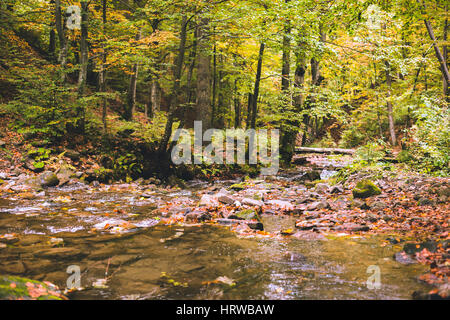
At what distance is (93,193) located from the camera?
23.1 feet

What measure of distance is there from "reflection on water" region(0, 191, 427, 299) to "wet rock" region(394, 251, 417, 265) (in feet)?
0.28

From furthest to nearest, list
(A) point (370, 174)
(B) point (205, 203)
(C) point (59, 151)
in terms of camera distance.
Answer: (C) point (59, 151) < (A) point (370, 174) < (B) point (205, 203)

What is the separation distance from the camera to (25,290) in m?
2.03

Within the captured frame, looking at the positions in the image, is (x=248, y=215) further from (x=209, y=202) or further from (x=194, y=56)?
(x=194, y=56)

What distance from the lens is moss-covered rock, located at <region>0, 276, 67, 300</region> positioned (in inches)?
75.3

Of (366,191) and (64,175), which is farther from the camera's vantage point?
(64,175)

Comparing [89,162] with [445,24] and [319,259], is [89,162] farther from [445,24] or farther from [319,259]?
[445,24]

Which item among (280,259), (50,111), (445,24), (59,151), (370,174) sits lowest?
(280,259)

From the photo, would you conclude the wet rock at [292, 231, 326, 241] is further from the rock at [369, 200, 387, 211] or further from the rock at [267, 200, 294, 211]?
the rock at [369, 200, 387, 211]

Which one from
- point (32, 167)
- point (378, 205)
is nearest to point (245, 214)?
point (378, 205)

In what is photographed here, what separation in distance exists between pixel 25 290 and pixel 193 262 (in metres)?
1.62

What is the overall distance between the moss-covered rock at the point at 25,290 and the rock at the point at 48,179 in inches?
229
